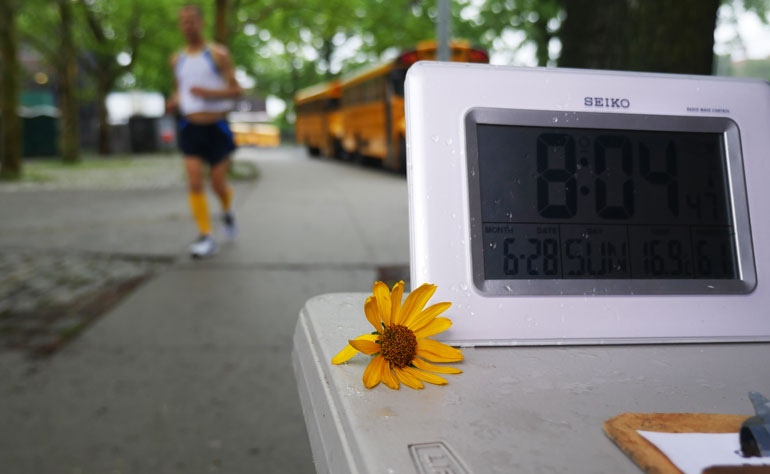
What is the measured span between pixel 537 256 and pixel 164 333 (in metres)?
3.79

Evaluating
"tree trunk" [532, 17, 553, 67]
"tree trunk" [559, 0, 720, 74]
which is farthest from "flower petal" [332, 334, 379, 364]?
"tree trunk" [532, 17, 553, 67]

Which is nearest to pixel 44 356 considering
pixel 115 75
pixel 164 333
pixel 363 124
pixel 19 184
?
pixel 164 333

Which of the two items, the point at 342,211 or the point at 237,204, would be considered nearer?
the point at 342,211

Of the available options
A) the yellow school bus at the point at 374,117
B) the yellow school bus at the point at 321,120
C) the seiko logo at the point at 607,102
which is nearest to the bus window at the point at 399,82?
the seiko logo at the point at 607,102

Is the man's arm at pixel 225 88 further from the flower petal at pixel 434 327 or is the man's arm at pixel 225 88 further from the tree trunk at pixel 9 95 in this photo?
the tree trunk at pixel 9 95

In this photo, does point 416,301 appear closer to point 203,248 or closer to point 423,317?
point 423,317

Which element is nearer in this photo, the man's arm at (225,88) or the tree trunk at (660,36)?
the tree trunk at (660,36)

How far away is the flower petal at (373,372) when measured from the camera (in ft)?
2.77

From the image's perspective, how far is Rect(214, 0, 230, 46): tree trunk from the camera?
16.2 m

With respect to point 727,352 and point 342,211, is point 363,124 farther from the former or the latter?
point 727,352

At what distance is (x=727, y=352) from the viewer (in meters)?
1.02

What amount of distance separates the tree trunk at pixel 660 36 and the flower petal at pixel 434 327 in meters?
3.04

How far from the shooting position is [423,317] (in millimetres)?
964

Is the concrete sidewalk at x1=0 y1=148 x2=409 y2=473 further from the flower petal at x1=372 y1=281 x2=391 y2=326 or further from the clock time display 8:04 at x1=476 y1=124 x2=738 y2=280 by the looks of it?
the clock time display 8:04 at x1=476 y1=124 x2=738 y2=280
